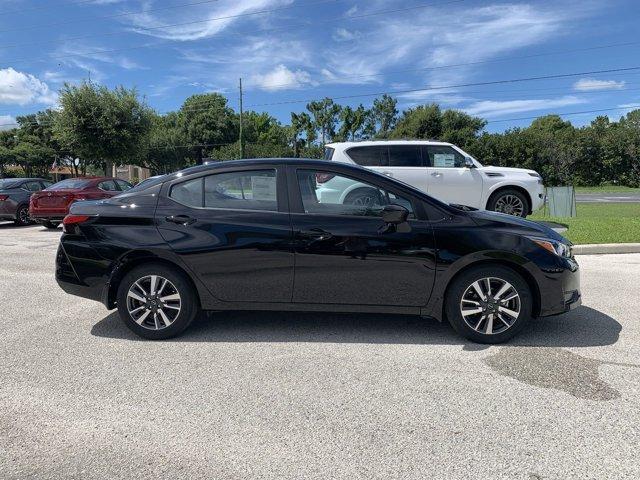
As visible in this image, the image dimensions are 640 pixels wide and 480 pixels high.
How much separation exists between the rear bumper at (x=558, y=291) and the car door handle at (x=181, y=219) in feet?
10.2

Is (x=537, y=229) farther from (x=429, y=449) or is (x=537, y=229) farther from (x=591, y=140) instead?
(x=591, y=140)

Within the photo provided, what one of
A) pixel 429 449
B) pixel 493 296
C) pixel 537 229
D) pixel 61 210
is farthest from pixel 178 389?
pixel 61 210

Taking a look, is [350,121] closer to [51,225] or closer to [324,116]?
[324,116]

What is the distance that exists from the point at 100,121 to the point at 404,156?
1996 centimetres

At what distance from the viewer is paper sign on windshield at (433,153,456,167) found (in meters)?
10.4

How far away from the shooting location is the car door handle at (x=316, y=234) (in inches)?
161

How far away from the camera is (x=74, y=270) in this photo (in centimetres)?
440

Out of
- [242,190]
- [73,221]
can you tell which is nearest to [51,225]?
[73,221]

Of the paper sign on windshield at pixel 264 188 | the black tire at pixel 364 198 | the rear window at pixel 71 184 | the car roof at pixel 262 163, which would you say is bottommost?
the black tire at pixel 364 198

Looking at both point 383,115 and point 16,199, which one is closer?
point 16,199

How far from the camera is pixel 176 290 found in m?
4.24

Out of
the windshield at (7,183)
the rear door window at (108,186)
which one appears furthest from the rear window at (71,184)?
the windshield at (7,183)

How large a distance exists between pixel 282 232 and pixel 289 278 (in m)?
0.41

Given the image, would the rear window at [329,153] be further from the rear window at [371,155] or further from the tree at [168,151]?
the tree at [168,151]
